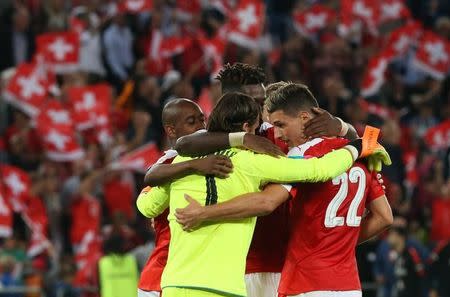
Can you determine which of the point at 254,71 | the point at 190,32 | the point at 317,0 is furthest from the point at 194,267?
the point at 317,0

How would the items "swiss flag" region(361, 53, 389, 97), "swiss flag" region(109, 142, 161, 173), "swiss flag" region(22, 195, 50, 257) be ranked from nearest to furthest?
"swiss flag" region(22, 195, 50, 257) < "swiss flag" region(109, 142, 161, 173) < "swiss flag" region(361, 53, 389, 97)

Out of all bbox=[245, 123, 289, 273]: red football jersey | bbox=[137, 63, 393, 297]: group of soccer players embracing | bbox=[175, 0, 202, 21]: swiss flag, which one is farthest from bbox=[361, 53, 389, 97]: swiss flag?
bbox=[245, 123, 289, 273]: red football jersey

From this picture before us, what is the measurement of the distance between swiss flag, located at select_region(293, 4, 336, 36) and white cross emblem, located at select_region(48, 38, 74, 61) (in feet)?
13.1

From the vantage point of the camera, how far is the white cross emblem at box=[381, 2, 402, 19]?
18.4 metres

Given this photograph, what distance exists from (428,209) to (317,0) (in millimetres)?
4943

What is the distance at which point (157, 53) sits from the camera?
16.6m

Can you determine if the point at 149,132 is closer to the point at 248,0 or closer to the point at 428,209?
the point at 248,0

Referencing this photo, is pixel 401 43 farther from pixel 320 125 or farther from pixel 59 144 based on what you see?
pixel 320 125

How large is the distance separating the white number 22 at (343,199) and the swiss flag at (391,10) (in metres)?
11.7

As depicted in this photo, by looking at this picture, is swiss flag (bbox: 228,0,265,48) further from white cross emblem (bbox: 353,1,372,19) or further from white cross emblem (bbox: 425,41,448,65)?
white cross emblem (bbox: 425,41,448,65)

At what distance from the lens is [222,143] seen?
21.2ft

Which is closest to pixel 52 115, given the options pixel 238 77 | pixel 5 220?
pixel 5 220

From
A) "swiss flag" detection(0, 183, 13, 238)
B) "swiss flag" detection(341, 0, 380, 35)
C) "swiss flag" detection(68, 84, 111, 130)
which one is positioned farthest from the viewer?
"swiss flag" detection(341, 0, 380, 35)

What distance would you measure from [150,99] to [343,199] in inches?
356
